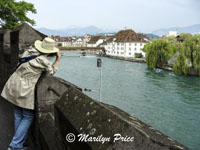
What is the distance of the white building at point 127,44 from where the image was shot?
75.2 meters

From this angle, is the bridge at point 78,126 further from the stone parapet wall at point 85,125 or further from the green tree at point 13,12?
the green tree at point 13,12

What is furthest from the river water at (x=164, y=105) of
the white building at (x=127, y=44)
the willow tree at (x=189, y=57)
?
the white building at (x=127, y=44)

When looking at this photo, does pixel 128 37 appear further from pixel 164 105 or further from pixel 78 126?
pixel 78 126

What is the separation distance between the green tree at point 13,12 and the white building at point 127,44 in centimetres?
5371

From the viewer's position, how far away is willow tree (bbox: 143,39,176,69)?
3997 cm

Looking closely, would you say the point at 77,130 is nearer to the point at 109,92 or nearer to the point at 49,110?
the point at 49,110

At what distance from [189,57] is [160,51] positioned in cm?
700

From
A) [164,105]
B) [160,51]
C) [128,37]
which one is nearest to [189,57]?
[160,51]

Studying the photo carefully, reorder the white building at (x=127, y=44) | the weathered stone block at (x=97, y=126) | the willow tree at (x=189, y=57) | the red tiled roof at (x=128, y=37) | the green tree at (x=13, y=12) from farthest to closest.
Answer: the red tiled roof at (x=128, y=37) → the white building at (x=127, y=44) → the willow tree at (x=189, y=57) → the green tree at (x=13, y=12) → the weathered stone block at (x=97, y=126)

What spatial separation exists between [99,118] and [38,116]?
59.2 inches

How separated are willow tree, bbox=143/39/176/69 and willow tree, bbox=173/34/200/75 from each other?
5189 mm

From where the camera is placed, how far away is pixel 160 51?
40.4 meters

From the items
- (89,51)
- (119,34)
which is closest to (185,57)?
(119,34)

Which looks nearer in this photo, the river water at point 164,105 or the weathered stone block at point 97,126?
the weathered stone block at point 97,126
